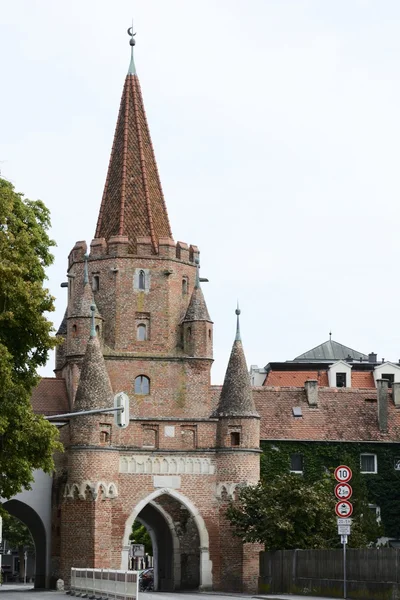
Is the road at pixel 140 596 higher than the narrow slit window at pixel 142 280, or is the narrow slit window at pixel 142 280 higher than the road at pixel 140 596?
the narrow slit window at pixel 142 280

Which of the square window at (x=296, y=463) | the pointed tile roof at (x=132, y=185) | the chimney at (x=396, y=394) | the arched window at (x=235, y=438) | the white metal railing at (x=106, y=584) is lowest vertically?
the white metal railing at (x=106, y=584)

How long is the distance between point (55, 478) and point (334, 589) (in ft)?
91.7

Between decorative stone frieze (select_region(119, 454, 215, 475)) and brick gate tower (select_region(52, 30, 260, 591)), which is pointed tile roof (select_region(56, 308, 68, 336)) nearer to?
brick gate tower (select_region(52, 30, 260, 591))

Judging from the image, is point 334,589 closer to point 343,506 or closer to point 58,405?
point 343,506

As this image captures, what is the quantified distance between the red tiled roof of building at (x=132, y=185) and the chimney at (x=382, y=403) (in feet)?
52.4

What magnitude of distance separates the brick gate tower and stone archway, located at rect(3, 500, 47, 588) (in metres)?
2.16

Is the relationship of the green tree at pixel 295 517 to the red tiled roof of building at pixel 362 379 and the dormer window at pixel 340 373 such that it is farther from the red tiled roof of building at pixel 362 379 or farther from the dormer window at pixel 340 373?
the red tiled roof of building at pixel 362 379

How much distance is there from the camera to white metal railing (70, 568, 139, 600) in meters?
44.1

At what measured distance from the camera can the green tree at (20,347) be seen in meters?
41.6

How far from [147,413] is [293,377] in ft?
101

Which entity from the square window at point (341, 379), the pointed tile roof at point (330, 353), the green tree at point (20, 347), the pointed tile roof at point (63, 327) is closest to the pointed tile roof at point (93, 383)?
the pointed tile roof at point (63, 327)

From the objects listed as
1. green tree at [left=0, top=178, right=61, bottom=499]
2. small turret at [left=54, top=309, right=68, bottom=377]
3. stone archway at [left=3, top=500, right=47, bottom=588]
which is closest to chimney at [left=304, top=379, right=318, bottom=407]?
small turret at [left=54, top=309, right=68, bottom=377]

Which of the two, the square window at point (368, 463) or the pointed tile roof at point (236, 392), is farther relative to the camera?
the square window at point (368, 463)

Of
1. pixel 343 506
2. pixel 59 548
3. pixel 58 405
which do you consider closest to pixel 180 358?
pixel 58 405
